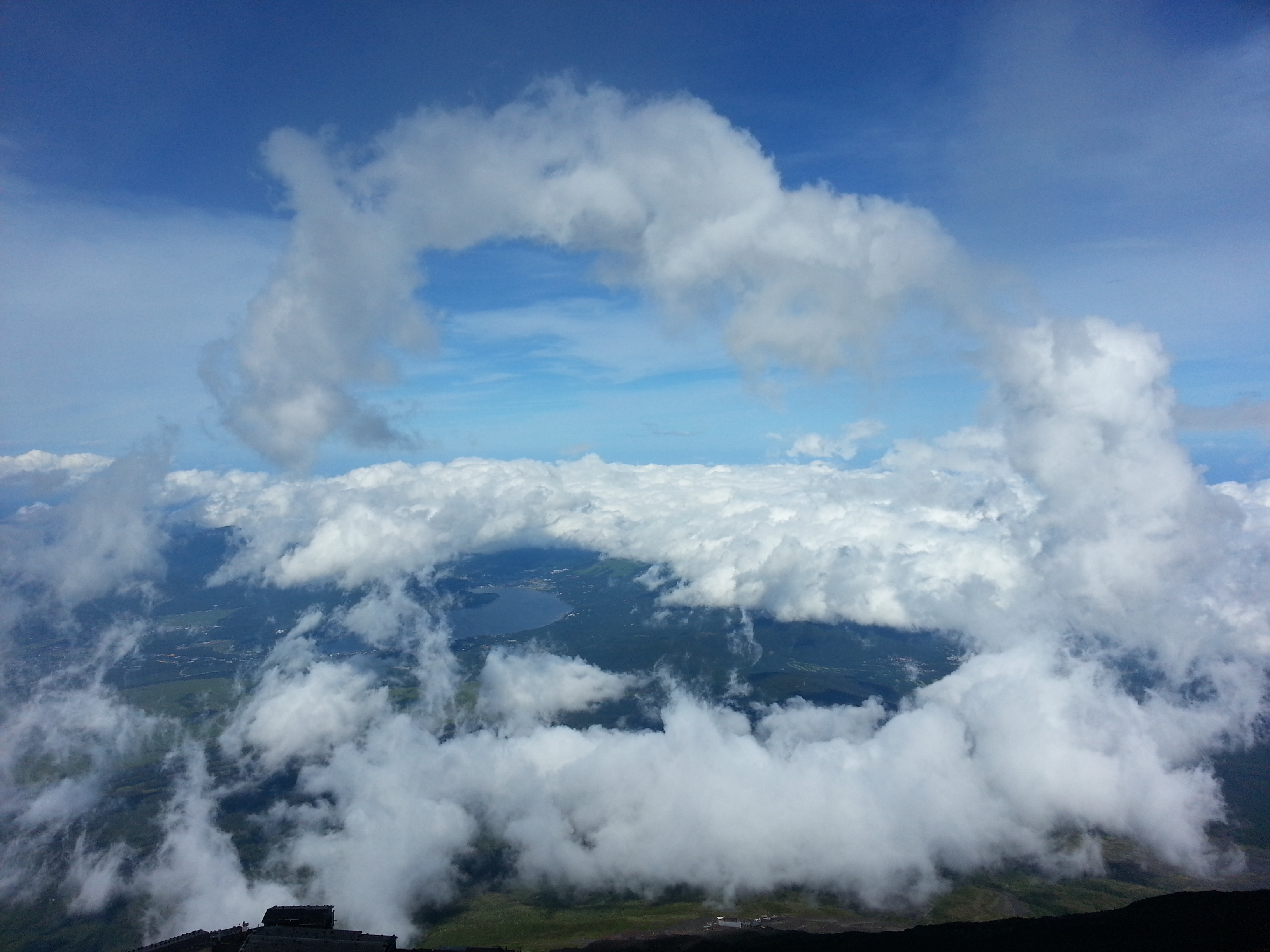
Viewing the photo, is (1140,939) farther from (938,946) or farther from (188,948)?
(188,948)

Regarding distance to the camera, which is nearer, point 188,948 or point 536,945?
point 188,948

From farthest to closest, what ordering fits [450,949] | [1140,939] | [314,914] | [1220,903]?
[1220,903] < [1140,939] < [450,949] < [314,914]

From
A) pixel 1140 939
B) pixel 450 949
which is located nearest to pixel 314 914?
pixel 450 949

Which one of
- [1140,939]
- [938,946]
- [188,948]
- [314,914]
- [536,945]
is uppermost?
[314,914]

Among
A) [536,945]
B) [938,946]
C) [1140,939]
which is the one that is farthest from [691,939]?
[1140,939]

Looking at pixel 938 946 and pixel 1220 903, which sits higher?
pixel 1220 903

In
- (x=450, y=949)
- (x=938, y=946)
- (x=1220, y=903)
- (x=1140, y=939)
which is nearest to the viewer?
(x=450, y=949)

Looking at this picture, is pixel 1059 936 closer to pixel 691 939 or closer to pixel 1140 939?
pixel 1140 939
